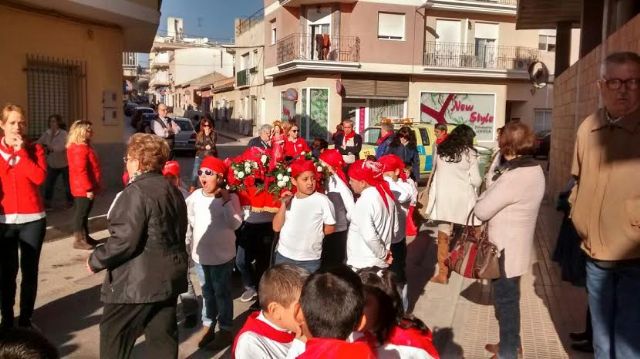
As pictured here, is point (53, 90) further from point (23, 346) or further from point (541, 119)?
point (541, 119)

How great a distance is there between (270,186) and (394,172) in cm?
140

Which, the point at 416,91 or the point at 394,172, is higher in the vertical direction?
the point at 416,91

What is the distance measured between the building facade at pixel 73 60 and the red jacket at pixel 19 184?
246 inches

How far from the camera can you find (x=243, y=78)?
1539 inches

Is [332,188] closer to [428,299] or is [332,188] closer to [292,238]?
[292,238]

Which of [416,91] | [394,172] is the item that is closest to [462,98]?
[416,91]

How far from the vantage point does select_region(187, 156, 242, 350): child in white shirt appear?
4.81 metres

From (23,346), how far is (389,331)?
1430 millimetres

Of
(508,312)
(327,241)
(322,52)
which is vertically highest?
(322,52)

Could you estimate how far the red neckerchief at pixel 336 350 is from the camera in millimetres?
2039

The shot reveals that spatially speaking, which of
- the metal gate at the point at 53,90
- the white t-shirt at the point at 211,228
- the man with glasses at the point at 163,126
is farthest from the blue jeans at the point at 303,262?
the metal gate at the point at 53,90

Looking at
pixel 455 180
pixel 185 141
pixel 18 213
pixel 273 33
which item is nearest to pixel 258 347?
pixel 18 213

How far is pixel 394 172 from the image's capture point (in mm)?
6098

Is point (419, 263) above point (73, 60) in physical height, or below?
below
